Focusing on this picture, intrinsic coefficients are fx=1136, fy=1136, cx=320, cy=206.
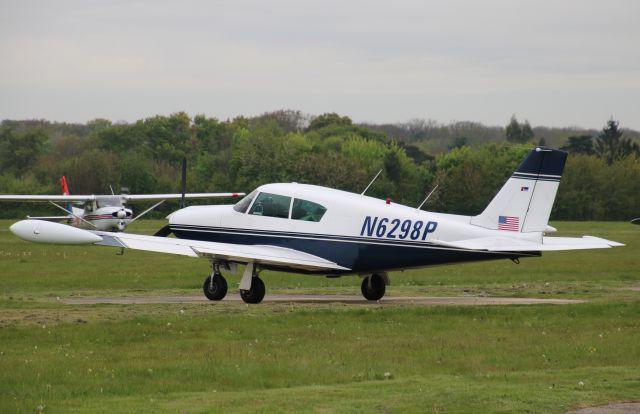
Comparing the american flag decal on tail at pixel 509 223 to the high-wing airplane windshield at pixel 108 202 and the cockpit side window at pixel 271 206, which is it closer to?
the cockpit side window at pixel 271 206

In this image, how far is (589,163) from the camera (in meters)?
86.4

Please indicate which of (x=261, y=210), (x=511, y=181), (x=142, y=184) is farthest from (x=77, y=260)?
(x=142, y=184)

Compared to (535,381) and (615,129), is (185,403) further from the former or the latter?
(615,129)

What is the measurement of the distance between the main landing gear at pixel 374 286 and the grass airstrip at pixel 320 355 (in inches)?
26.6

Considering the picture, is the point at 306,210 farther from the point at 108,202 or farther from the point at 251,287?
the point at 108,202

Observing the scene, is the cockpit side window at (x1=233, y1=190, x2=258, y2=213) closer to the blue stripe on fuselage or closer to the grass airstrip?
the blue stripe on fuselage

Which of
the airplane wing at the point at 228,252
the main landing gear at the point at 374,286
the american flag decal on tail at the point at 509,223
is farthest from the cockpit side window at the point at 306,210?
the american flag decal on tail at the point at 509,223

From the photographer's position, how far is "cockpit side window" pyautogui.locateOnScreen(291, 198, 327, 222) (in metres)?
21.9

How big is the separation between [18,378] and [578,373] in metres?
6.62

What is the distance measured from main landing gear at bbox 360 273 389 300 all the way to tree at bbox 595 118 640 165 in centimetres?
8342

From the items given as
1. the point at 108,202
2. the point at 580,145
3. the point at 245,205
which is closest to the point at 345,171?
the point at 108,202

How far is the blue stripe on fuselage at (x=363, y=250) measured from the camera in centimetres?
2072

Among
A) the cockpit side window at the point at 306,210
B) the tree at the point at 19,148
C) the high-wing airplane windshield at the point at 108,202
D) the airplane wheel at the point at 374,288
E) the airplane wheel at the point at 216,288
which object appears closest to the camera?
the cockpit side window at the point at 306,210

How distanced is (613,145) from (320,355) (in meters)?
99.6
